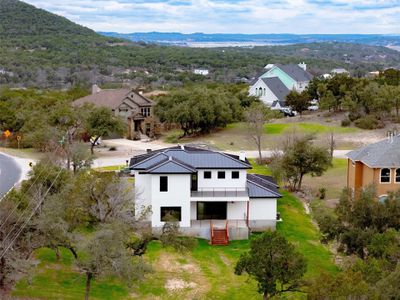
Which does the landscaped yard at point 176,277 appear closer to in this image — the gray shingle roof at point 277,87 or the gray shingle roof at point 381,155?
the gray shingle roof at point 381,155

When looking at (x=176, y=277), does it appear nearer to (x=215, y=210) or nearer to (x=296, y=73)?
(x=215, y=210)

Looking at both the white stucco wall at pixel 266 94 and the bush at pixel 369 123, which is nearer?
the bush at pixel 369 123

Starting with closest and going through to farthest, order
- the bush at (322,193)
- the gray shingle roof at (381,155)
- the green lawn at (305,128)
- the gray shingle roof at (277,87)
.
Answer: the gray shingle roof at (381,155) → the bush at (322,193) → the green lawn at (305,128) → the gray shingle roof at (277,87)

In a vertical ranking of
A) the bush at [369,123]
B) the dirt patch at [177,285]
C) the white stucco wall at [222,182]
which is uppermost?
the white stucco wall at [222,182]

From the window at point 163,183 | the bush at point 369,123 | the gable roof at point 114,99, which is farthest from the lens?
the gable roof at point 114,99

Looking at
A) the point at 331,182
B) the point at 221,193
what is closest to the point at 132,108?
the point at 331,182

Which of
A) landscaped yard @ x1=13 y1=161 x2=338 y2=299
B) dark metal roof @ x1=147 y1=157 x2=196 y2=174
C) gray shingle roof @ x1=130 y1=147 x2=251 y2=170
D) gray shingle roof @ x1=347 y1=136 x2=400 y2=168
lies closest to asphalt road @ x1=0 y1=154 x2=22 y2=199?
gray shingle roof @ x1=130 y1=147 x2=251 y2=170

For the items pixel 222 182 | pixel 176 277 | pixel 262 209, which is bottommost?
pixel 176 277

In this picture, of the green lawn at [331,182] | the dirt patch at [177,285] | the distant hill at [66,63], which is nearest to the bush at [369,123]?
the green lawn at [331,182]
